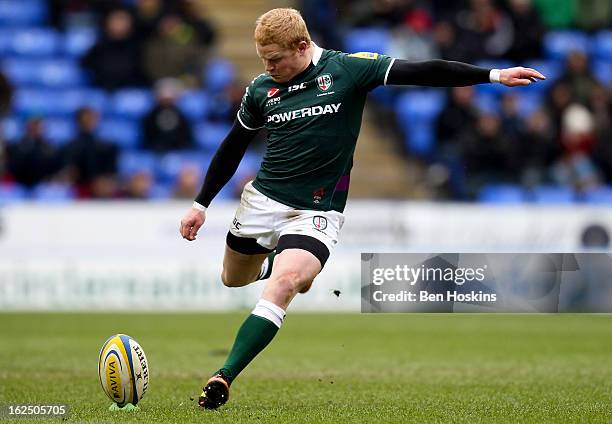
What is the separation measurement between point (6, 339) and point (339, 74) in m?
6.98

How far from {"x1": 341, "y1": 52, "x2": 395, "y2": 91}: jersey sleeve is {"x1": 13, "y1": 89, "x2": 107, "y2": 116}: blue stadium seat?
14.1 m

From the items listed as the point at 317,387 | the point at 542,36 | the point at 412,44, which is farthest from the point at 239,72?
the point at 317,387

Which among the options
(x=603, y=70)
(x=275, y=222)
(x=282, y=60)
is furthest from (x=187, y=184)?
(x=282, y=60)

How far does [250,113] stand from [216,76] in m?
14.4

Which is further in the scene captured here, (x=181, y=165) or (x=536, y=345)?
(x=181, y=165)

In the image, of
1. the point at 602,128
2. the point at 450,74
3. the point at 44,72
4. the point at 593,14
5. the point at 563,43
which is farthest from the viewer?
the point at 593,14

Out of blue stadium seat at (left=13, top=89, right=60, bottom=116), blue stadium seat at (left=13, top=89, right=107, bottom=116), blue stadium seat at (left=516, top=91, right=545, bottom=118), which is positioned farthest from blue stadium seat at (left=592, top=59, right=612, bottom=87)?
blue stadium seat at (left=13, top=89, right=60, bottom=116)

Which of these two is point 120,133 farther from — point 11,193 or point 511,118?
point 511,118

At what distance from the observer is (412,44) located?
2139 centimetres

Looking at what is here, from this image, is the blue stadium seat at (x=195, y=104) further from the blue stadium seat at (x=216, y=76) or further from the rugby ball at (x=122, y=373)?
the rugby ball at (x=122, y=373)

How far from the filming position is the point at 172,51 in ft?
69.7

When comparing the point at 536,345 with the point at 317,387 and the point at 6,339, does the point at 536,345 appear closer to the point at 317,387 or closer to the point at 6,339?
the point at 317,387

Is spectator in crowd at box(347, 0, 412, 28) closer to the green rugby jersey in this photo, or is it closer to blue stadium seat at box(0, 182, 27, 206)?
blue stadium seat at box(0, 182, 27, 206)

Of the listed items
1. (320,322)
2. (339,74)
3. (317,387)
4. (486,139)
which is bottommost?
(320,322)
